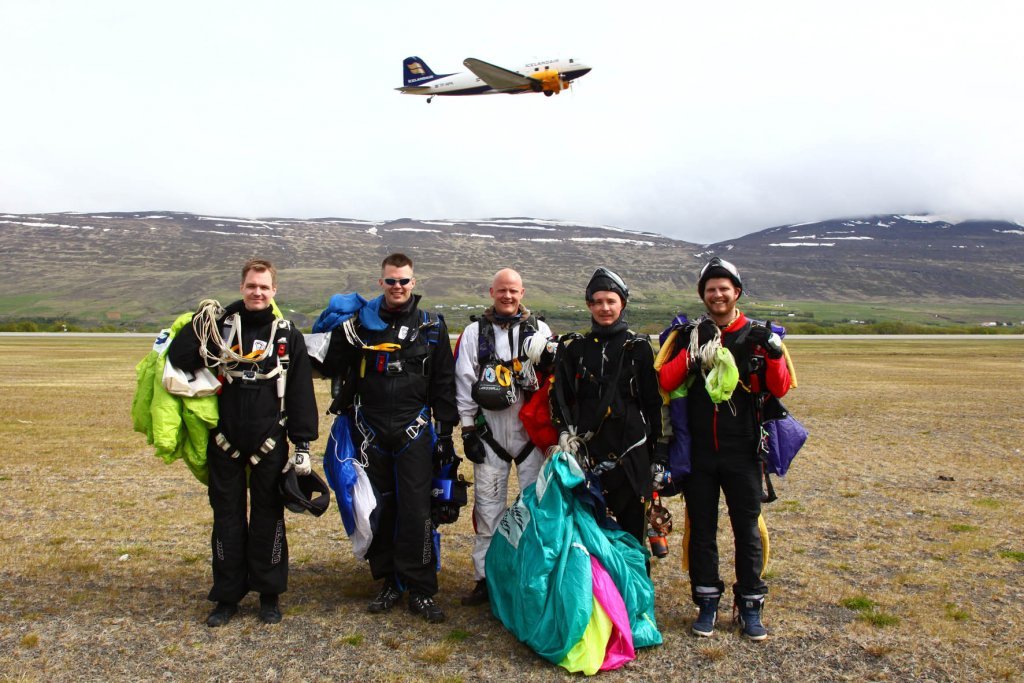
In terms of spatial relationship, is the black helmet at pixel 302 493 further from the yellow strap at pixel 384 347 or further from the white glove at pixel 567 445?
the white glove at pixel 567 445

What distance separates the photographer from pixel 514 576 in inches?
170

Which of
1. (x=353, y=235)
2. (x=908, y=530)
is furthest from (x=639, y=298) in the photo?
(x=908, y=530)

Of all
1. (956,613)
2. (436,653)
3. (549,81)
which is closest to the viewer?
(436,653)

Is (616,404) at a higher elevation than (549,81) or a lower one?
lower

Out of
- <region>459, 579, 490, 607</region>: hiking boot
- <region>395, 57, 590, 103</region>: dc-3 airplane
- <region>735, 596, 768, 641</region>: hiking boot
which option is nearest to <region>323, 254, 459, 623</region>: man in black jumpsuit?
<region>459, 579, 490, 607</region>: hiking boot

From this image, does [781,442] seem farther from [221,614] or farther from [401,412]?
[221,614]

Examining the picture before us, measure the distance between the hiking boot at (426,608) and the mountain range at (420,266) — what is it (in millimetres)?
103007

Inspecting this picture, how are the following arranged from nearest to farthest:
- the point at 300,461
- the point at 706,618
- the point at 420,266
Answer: the point at 706,618 < the point at 300,461 < the point at 420,266

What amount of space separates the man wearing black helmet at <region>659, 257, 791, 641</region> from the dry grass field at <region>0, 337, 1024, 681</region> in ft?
0.94

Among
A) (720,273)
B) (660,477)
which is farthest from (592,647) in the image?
(720,273)

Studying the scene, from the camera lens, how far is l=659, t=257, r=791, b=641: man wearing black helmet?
418 cm

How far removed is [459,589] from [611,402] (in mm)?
1953

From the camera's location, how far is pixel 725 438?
4242mm

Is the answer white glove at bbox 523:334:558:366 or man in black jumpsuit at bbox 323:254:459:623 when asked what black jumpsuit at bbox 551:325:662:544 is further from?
man in black jumpsuit at bbox 323:254:459:623
